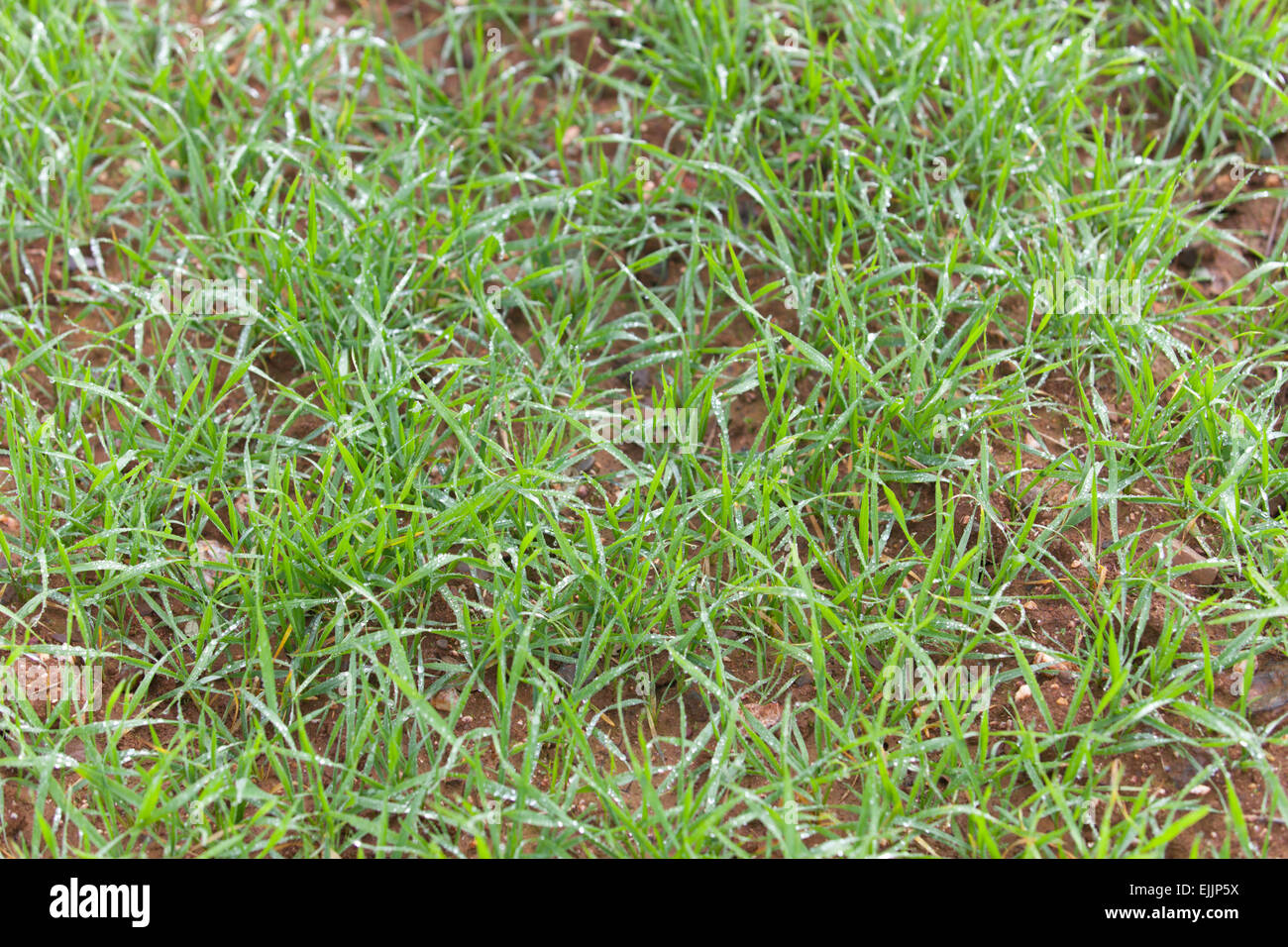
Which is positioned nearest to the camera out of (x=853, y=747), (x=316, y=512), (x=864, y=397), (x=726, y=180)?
(x=853, y=747)

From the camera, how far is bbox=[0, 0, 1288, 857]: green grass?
2.11 meters

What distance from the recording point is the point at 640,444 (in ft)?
8.45

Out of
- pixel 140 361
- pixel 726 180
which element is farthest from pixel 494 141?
pixel 140 361

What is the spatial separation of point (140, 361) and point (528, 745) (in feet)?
4.21

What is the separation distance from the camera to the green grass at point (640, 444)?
211 cm

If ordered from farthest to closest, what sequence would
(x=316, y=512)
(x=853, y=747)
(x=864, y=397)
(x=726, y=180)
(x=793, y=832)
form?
(x=726, y=180) < (x=864, y=397) < (x=316, y=512) < (x=853, y=747) < (x=793, y=832)

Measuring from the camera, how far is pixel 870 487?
7.91 feet

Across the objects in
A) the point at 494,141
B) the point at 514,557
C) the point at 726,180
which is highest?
the point at 494,141

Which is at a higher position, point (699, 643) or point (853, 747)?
point (699, 643)

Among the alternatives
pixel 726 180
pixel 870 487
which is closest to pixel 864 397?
pixel 870 487

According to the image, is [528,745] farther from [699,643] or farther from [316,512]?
[316,512]
